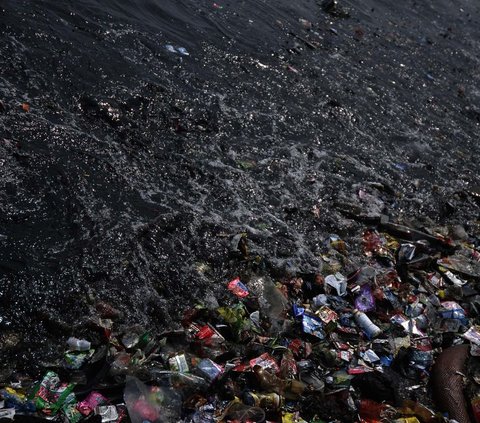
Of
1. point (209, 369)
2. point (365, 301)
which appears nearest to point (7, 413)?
point (209, 369)

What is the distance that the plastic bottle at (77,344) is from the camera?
3.56 metres

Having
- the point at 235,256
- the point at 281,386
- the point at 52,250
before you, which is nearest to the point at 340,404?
the point at 281,386

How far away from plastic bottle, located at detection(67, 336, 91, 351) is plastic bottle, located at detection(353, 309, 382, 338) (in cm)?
265

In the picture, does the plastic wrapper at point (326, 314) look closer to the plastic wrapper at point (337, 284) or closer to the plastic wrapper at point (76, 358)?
the plastic wrapper at point (337, 284)

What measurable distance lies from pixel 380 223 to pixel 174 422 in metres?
3.84

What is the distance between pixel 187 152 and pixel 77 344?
115 inches

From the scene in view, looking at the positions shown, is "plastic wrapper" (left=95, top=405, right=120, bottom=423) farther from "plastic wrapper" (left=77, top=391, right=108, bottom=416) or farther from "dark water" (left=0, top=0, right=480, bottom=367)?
"dark water" (left=0, top=0, right=480, bottom=367)

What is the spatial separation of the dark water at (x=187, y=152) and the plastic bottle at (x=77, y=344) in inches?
3.7

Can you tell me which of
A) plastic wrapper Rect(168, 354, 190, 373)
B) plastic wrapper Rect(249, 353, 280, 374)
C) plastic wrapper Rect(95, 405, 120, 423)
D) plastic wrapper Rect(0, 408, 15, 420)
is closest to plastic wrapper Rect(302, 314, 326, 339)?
plastic wrapper Rect(249, 353, 280, 374)

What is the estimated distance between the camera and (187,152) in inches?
229

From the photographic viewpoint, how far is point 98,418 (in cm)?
317

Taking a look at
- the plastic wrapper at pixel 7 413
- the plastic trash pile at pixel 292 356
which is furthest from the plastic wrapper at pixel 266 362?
the plastic wrapper at pixel 7 413

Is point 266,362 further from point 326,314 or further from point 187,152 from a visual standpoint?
point 187,152

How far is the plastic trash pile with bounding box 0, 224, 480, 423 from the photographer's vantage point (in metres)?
3.35
